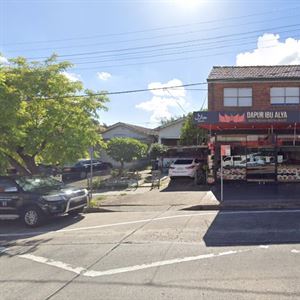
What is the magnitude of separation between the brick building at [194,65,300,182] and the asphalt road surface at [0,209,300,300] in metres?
7.18

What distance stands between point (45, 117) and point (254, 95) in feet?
43.6

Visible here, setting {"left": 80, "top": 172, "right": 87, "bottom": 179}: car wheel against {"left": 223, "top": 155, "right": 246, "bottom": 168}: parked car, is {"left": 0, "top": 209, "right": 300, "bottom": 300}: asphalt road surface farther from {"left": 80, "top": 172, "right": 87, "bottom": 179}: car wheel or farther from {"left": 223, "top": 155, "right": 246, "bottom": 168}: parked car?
{"left": 80, "top": 172, "right": 87, "bottom": 179}: car wheel

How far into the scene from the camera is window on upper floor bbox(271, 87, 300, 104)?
25.4 m

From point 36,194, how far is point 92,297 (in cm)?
859

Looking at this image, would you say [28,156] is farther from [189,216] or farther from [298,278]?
[298,278]

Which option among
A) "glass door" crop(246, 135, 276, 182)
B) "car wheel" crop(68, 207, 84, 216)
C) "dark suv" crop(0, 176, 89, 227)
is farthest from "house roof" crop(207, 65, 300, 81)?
"dark suv" crop(0, 176, 89, 227)

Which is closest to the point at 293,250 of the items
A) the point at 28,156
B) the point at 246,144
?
the point at 28,156

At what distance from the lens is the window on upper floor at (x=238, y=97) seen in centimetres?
2547

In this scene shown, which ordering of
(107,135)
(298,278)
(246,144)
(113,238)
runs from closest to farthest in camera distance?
(298,278)
(113,238)
(246,144)
(107,135)

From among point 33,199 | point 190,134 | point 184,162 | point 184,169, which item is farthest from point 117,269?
point 190,134

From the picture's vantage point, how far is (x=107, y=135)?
4838cm

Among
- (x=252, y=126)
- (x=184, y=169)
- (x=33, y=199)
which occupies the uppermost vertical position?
(x=252, y=126)

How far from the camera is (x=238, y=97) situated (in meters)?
25.5

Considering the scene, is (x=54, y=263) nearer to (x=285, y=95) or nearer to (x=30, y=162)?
(x=30, y=162)
